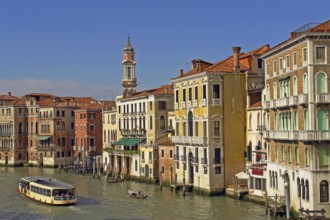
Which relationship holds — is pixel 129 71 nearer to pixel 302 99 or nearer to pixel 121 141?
pixel 121 141

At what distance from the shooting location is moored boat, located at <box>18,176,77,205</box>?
102 feet

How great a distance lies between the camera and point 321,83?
74.6 ft

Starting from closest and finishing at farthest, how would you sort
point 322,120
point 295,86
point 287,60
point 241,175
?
point 322,120 → point 295,86 → point 287,60 → point 241,175

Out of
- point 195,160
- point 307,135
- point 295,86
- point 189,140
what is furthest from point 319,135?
point 189,140

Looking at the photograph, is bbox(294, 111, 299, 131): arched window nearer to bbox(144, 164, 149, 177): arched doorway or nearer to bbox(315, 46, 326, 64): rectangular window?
bbox(315, 46, 326, 64): rectangular window

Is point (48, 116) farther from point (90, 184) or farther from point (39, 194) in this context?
point (39, 194)

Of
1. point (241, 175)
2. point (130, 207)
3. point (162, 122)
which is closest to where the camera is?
point (130, 207)

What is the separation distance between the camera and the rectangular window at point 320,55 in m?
22.8

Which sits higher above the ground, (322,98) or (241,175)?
(322,98)

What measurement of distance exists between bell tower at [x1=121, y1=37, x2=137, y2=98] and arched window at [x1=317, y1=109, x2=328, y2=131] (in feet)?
109

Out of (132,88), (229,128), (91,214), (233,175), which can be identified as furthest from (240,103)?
(132,88)

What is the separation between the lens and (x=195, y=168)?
3441 centimetres

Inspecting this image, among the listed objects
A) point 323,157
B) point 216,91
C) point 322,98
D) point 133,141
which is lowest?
point 323,157

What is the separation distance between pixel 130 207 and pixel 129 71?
2657cm
